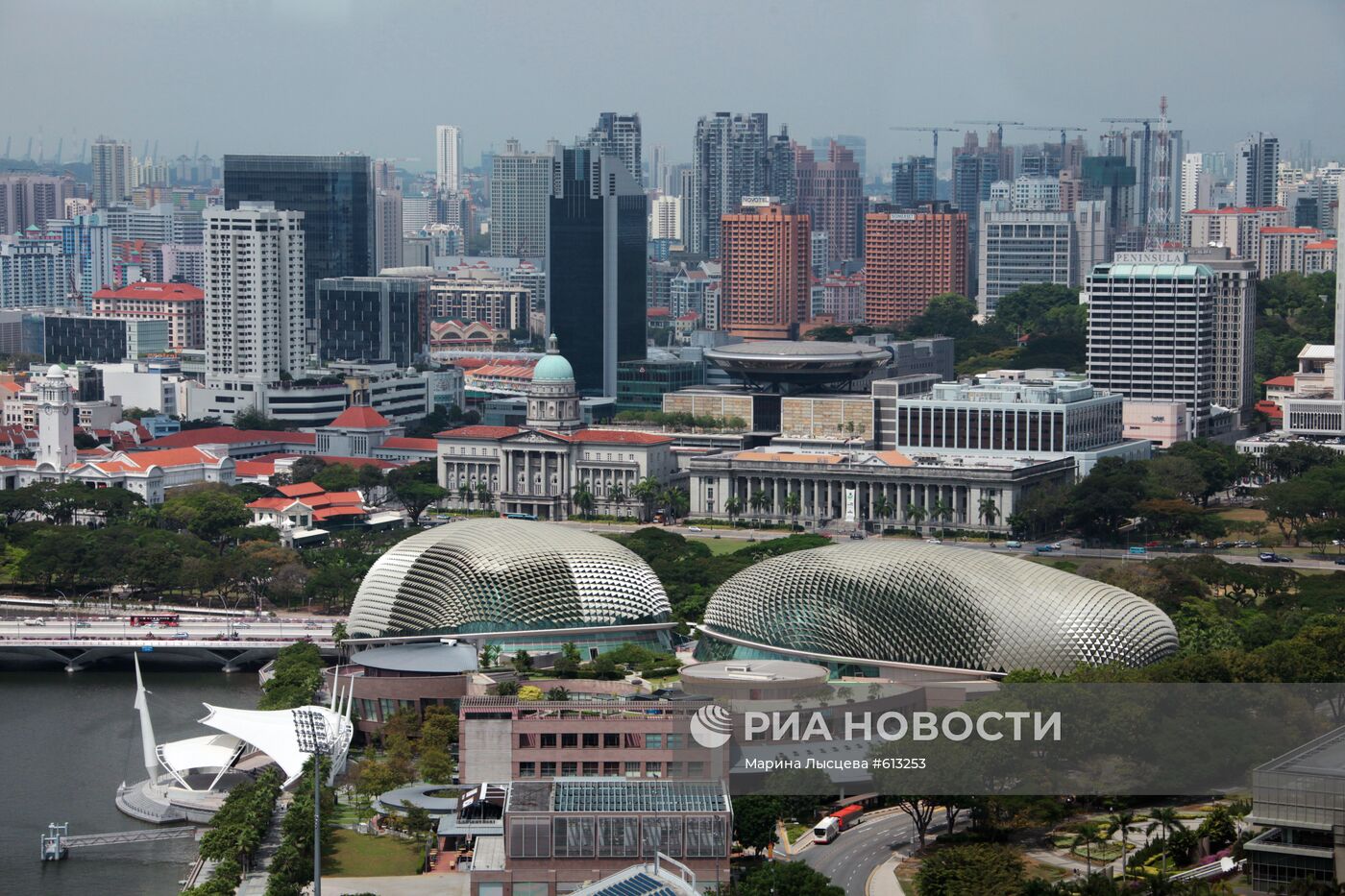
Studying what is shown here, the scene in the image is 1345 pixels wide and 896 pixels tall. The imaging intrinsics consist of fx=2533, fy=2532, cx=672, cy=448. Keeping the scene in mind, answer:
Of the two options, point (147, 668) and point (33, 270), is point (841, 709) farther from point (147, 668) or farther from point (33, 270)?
point (33, 270)

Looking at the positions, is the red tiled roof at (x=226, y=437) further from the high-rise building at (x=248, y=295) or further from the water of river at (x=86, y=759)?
the water of river at (x=86, y=759)

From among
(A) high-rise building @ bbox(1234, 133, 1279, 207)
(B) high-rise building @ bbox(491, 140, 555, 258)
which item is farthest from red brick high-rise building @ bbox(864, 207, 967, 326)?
(B) high-rise building @ bbox(491, 140, 555, 258)

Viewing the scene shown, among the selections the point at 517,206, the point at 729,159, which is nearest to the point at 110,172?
the point at 517,206

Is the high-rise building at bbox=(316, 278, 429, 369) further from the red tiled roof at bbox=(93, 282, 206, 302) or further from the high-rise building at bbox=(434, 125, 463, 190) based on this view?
the high-rise building at bbox=(434, 125, 463, 190)

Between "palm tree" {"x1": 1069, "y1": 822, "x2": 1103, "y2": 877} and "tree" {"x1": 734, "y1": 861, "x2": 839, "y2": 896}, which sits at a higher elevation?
"tree" {"x1": 734, "y1": 861, "x2": 839, "y2": 896}

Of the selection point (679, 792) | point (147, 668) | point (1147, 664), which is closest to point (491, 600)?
point (147, 668)

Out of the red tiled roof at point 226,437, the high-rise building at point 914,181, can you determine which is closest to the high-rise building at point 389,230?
the high-rise building at point 914,181
